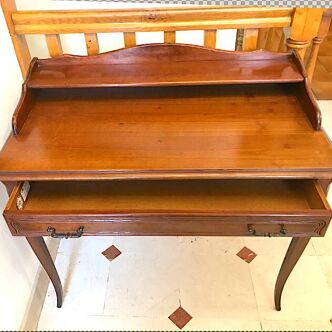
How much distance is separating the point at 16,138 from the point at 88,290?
72 cm

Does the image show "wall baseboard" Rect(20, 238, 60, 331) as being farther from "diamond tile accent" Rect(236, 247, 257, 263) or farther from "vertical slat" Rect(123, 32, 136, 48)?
"vertical slat" Rect(123, 32, 136, 48)

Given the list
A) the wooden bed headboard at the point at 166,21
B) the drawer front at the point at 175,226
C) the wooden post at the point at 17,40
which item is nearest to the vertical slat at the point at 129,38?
the wooden bed headboard at the point at 166,21

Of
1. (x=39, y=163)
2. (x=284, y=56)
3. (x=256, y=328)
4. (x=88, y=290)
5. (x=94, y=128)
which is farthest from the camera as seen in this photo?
(x=88, y=290)

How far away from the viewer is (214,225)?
959 mm

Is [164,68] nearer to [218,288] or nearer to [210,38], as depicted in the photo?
[210,38]

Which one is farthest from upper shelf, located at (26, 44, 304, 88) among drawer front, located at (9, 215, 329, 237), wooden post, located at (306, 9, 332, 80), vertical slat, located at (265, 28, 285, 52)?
vertical slat, located at (265, 28, 285, 52)

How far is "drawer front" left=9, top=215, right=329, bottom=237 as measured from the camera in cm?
93

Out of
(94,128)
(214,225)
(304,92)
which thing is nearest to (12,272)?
(94,128)

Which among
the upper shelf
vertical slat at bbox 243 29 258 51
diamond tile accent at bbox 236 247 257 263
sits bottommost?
diamond tile accent at bbox 236 247 257 263

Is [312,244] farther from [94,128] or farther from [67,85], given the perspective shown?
[67,85]

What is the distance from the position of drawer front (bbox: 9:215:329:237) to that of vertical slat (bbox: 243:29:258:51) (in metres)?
0.64

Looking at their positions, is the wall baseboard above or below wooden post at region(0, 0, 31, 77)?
below

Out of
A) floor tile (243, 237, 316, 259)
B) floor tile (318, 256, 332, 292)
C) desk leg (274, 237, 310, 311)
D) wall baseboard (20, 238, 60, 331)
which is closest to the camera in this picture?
desk leg (274, 237, 310, 311)

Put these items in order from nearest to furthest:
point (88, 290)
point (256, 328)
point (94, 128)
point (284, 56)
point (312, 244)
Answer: point (94, 128)
point (284, 56)
point (256, 328)
point (88, 290)
point (312, 244)
